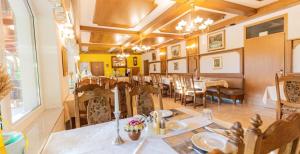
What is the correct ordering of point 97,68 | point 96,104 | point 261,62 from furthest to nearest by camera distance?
point 97,68
point 261,62
point 96,104

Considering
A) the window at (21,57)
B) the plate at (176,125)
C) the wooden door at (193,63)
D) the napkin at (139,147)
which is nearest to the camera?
the napkin at (139,147)

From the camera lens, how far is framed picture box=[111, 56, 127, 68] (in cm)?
1175

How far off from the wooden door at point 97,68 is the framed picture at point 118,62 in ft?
2.78

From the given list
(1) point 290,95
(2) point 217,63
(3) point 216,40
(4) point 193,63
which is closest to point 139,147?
(1) point 290,95

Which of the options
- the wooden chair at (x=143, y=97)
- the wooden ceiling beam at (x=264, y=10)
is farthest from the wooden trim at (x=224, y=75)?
the wooden chair at (x=143, y=97)

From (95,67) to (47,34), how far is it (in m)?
9.53

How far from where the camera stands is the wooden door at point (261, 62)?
3729 millimetres

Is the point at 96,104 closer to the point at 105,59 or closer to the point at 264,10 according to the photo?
the point at 264,10

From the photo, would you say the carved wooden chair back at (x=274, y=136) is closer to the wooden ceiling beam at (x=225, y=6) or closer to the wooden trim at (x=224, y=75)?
the wooden ceiling beam at (x=225, y=6)

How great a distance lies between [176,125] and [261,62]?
4131 mm

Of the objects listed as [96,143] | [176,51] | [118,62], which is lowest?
[96,143]

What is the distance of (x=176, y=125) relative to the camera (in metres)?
1.21

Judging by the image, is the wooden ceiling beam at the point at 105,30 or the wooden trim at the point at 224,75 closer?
the wooden trim at the point at 224,75

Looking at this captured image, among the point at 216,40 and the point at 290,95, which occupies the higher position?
the point at 216,40
